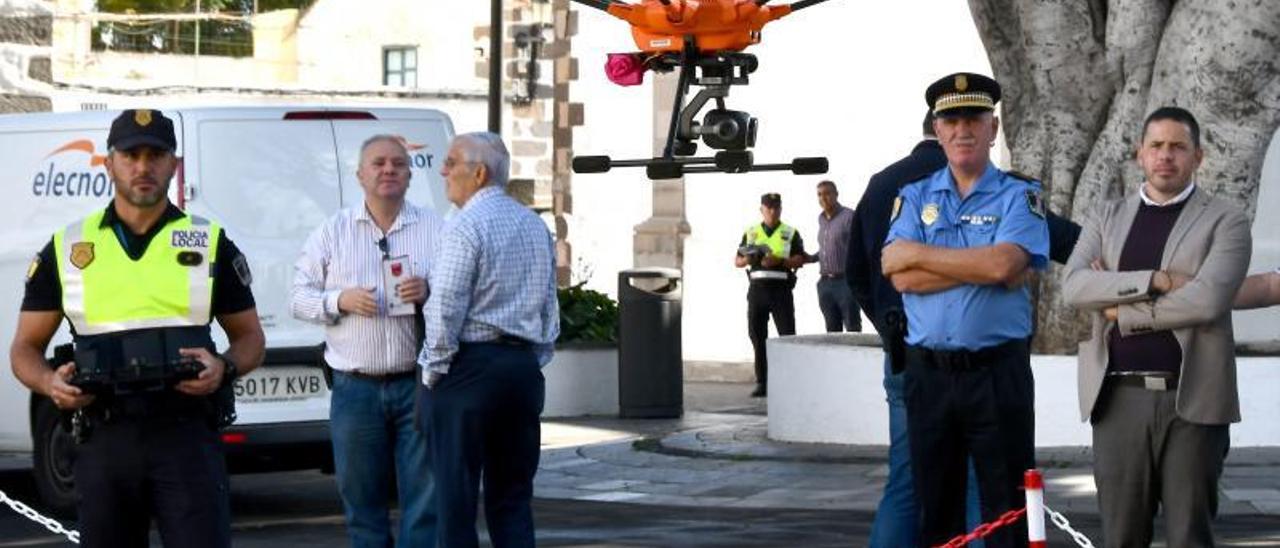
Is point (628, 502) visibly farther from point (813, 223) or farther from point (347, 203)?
point (813, 223)

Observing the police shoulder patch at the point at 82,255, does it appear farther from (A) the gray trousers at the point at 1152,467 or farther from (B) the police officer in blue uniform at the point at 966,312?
(A) the gray trousers at the point at 1152,467

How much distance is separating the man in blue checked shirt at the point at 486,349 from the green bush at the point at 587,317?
1070cm

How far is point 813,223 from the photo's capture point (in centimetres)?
2534

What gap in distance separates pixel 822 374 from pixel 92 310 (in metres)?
9.69

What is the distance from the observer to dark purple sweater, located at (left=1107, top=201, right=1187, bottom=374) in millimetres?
8539

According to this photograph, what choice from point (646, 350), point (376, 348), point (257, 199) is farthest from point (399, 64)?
point (376, 348)

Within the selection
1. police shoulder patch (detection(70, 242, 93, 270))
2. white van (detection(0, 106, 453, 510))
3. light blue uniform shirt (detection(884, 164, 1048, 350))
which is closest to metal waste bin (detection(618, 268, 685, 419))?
white van (detection(0, 106, 453, 510))

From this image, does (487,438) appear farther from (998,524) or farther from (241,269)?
(241,269)

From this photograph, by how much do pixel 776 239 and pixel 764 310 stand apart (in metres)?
0.67

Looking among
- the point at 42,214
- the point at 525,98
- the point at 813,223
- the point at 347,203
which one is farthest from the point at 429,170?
the point at 525,98

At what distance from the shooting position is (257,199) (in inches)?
515

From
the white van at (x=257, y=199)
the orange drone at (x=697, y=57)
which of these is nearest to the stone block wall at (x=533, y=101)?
the orange drone at (x=697, y=57)

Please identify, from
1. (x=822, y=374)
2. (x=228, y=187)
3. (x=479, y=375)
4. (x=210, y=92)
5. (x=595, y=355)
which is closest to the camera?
(x=479, y=375)

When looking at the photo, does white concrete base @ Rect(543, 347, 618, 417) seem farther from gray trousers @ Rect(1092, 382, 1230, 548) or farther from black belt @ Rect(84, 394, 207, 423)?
black belt @ Rect(84, 394, 207, 423)
